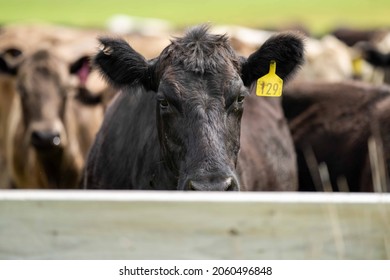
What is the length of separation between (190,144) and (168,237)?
3.45 feet

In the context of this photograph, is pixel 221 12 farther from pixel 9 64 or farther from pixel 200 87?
pixel 200 87

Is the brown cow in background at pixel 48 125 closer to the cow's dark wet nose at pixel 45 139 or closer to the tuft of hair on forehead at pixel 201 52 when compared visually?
the cow's dark wet nose at pixel 45 139

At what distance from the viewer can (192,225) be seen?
3.60 metres

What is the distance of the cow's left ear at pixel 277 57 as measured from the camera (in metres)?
5.21

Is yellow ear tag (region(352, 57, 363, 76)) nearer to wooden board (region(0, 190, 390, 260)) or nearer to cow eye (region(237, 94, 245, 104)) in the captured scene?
cow eye (region(237, 94, 245, 104))

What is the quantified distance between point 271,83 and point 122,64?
0.84m

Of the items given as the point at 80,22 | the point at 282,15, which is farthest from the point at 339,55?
the point at 282,15

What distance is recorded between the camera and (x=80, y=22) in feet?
88.2

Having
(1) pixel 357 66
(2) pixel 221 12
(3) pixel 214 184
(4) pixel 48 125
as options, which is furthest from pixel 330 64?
(2) pixel 221 12

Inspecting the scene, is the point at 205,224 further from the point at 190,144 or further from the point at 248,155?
the point at 248,155

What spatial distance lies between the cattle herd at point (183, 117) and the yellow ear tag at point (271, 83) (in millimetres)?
14

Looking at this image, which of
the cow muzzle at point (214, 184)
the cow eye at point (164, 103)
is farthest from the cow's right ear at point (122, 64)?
the cow muzzle at point (214, 184)

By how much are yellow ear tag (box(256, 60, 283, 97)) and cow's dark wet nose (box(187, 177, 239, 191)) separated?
0.98m

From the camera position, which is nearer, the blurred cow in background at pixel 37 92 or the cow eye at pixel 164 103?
the cow eye at pixel 164 103
